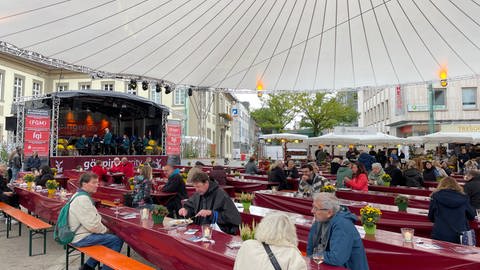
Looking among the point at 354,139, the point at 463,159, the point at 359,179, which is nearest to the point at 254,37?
the point at 359,179

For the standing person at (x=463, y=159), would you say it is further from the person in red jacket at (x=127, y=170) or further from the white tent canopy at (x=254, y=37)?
the person in red jacket at (x=127, y=170)

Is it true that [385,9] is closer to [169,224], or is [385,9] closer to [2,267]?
[169,224]

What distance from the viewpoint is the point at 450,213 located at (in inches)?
182

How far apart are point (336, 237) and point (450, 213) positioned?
8.44 ft

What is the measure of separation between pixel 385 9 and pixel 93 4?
5.27 meters

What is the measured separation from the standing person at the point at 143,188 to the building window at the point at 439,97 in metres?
32.3

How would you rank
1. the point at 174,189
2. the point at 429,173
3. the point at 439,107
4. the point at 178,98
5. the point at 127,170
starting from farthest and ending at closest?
the point at 178,98 < the point at 439,107 < the point at 127,170 < the point at 429,173 < the point at 174,189

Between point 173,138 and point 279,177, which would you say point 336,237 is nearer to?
point 279,177

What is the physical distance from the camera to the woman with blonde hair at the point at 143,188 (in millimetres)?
6879

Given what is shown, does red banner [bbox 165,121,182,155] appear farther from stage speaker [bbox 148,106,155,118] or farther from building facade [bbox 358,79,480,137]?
building facade [bbox 358,79,480,137]

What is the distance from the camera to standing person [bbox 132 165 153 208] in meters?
6.88

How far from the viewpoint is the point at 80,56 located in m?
7.45

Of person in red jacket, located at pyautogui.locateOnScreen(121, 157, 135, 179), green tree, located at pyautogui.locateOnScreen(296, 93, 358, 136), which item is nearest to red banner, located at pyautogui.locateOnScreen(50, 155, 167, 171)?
person in red jacket, located at pyautogui.locateOnScreen(121, 157, 135, 179)

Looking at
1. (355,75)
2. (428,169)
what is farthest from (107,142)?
(428,169)
